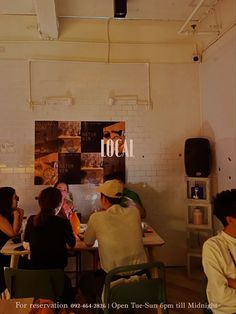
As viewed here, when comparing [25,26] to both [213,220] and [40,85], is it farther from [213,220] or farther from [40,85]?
[213,220]

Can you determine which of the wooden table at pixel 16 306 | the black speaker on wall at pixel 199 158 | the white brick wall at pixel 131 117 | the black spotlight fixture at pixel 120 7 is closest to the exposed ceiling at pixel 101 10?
the black spotlight fixture at pixel 120 7

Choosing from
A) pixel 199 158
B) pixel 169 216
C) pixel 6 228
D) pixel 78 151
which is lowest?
pixel 169 216

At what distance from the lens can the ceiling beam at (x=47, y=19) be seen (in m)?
3.30

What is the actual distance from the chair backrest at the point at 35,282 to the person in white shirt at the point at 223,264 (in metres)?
1.03

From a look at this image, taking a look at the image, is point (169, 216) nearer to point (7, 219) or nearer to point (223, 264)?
point (7, 219)

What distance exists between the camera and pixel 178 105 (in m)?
4.44

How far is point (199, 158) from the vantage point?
395cm

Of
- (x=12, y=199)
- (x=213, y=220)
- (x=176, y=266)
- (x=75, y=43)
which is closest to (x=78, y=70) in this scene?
(x=75, y=43)

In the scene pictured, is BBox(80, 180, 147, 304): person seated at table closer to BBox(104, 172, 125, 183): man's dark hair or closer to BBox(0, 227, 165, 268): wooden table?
BBox(0, 227, 165, 268): wooden table

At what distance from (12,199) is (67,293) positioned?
3.60ft

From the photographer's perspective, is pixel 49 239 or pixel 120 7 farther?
pixel 120 7

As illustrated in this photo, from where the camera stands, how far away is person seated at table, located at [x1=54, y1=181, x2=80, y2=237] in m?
3.15

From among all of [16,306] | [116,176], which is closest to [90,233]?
[16,306]

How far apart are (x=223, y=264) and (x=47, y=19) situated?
3340 millimetres
